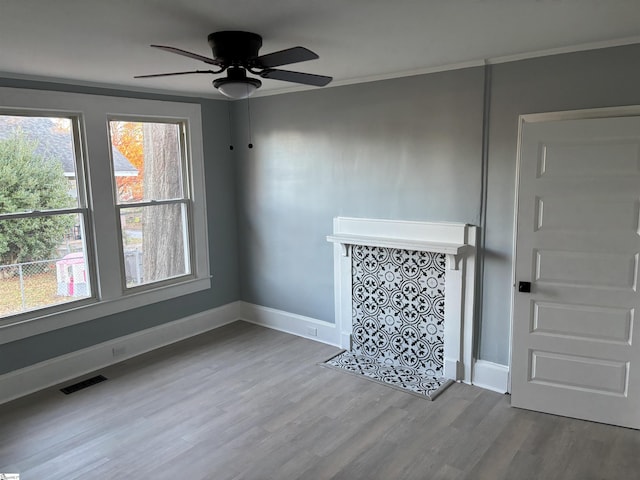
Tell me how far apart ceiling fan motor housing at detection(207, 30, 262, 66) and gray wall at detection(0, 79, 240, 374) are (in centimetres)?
208

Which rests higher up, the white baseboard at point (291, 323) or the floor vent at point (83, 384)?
the white baseboard at point (291, 323)

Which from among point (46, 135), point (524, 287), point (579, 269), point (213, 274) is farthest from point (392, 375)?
point (46, 135)

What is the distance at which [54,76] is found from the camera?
3.71 m

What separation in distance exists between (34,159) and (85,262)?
0.97 meters

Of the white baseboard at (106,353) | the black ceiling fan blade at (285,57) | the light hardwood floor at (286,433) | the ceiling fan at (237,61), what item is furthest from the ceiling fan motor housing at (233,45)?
the white baseboard at (106,353)

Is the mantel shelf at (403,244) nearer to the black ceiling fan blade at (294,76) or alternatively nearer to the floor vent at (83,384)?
the black ceiling fan blade at (294,76)

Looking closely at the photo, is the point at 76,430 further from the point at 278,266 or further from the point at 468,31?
the point at 468,31

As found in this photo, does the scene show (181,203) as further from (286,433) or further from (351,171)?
(286,433)

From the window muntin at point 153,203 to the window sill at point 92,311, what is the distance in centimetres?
14

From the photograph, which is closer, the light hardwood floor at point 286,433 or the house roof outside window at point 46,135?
the light hardwood floor at point 286,433

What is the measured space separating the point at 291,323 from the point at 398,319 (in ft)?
4.49

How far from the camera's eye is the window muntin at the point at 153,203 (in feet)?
14.6

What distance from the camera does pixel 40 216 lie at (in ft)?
12.6

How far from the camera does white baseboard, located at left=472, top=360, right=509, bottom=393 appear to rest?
3689mm
